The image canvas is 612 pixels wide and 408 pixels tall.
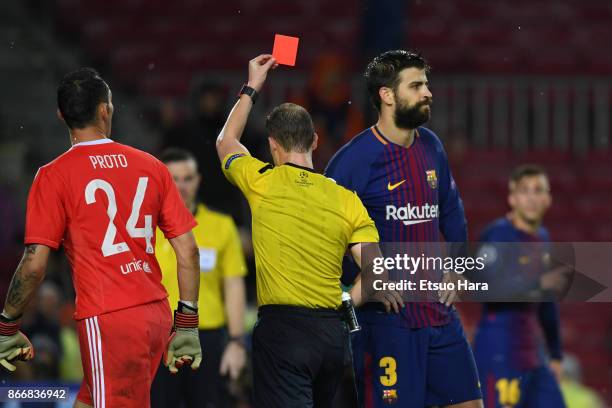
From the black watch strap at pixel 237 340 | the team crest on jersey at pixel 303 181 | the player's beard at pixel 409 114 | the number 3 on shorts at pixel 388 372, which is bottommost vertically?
the number 3 on shorts at pixel 388 372

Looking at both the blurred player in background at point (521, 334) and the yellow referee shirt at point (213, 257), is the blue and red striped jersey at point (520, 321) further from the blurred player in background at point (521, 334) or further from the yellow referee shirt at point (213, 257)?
the yellow referee shirt at point (213, 257)

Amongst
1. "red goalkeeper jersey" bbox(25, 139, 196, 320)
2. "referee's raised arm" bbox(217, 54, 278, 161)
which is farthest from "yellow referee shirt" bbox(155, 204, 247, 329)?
"red goalkeeper jersey" bbox(25, 139, 196, 320)

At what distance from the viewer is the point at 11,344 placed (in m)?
5.44

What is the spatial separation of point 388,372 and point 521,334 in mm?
1921

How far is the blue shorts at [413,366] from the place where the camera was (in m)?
6.00

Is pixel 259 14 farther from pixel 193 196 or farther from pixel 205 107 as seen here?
pixel 193 196

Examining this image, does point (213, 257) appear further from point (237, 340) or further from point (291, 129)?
point (291, 129)

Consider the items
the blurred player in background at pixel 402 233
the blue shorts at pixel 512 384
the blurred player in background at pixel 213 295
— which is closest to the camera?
the blurred player in background at pixel 402 233


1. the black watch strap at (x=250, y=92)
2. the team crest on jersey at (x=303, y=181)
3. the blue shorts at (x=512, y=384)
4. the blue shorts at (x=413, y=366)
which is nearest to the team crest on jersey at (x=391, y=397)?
the blue shorts at (x=413, y=366)

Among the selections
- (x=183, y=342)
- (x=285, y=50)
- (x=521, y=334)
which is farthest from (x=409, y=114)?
(x=521, y=334)

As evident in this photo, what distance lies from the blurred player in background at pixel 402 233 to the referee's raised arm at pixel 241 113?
471 mm

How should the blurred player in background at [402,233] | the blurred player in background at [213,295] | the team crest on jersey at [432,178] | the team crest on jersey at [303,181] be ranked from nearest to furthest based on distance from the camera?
the team crest on jersey at [303,181]
the blurred player in background at [402,233]
the team crest on jersey at [432,178]
the blurred player in background at [213,295]

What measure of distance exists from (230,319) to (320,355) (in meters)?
1.75

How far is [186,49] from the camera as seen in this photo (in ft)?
47.8
